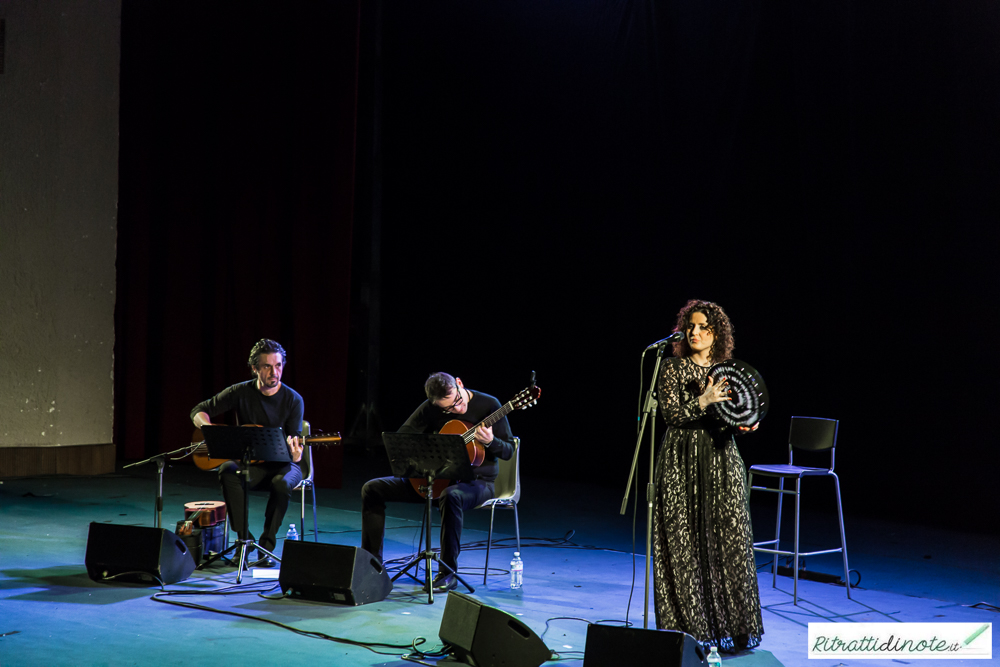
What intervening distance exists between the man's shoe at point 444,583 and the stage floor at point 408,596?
13 cm

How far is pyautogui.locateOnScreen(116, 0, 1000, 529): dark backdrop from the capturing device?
6859mm

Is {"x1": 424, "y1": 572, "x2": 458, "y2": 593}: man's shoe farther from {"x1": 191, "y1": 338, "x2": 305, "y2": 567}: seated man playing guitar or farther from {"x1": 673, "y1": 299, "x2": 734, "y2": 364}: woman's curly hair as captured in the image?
{"x1": 673, "y1": 299, "x2": 734, "y2": 364}: woman's curly hair

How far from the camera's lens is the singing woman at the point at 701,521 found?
158 inches

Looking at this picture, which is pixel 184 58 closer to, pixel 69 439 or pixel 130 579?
pixel 69 439

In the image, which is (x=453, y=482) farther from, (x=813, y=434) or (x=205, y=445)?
(x=813, y=434)

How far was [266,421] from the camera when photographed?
5848 mm

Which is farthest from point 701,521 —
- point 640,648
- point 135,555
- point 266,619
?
point 135,555

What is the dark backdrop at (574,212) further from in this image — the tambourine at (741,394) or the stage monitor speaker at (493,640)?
the stage monitor speaker at (493,640)

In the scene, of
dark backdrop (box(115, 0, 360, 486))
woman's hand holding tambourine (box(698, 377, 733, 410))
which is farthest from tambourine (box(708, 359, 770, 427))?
dark backdrop (box(115, 0, 360, 486))

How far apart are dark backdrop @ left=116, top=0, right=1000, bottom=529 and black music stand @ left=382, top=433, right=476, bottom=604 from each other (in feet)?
11.1

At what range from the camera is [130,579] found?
5.12 metres

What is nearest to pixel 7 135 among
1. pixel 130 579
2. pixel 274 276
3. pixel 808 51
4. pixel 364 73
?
pixel 274 276

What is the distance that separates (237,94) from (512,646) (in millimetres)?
7617

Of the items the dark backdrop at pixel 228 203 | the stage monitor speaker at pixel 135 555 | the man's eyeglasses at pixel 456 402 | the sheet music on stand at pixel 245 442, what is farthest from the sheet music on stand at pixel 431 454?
the dark backdrop at pixel 228 203
